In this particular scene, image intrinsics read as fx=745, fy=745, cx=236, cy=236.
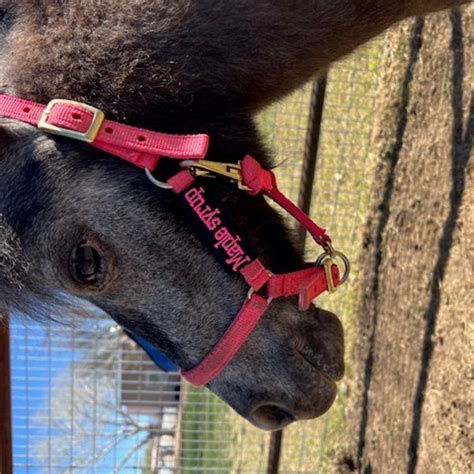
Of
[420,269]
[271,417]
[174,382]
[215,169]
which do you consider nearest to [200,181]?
[215,169]

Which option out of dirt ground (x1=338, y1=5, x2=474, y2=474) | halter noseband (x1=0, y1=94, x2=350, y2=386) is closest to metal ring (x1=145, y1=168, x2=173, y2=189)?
halter noseband (x1=0, y1=94, x2=350, y2=386)

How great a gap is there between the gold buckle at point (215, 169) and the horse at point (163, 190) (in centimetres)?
4

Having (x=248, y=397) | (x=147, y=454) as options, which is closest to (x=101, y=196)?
(x=248, y=397)

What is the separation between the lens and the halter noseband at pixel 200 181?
164 cm

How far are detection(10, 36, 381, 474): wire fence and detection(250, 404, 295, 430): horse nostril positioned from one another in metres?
2.40

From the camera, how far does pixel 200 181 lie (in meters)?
1.70

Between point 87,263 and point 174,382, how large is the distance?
10.6 feet

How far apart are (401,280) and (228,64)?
79.2 inches

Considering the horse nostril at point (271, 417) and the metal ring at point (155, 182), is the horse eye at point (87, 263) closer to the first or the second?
the metal ring at point (155, 182)

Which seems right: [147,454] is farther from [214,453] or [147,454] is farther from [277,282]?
[277,282]

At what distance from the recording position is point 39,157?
167cm

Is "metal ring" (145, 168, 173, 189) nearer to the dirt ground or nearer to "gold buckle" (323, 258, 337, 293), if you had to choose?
"gold buckle" (323, 258, 337, 293)

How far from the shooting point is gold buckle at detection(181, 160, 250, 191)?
1684 millimetres

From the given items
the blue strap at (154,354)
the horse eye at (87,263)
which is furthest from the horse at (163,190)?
the blue strap at (154,354)
